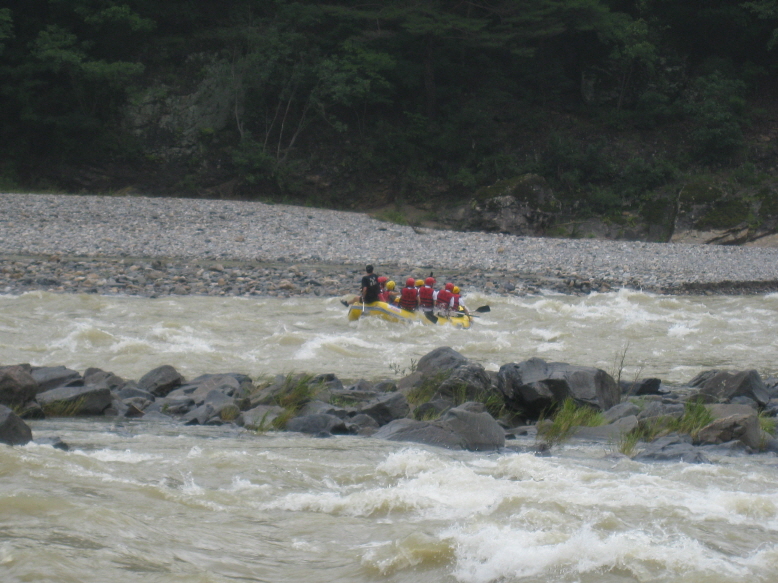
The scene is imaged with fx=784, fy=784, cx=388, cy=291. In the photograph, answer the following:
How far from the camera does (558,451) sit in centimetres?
542

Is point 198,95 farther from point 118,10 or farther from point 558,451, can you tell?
point 558,451

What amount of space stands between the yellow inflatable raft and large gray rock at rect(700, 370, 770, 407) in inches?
170

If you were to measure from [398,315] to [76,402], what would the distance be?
555 cm

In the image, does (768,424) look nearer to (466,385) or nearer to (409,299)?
(466,385)

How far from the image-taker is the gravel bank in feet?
43.8

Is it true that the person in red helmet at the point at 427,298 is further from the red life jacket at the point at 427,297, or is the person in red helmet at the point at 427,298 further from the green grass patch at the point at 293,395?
the green grass patch at the point at 293,395

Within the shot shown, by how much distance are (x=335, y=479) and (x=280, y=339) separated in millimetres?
5242

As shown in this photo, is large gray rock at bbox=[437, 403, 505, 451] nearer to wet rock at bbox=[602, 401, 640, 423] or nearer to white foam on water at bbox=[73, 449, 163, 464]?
wet rock at bbox=[602, 401, 640, 423]

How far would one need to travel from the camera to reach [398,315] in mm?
11039

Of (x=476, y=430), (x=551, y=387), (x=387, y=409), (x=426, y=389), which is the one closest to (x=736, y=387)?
(x=551, y=387)

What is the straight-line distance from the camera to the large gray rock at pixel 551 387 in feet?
21.6

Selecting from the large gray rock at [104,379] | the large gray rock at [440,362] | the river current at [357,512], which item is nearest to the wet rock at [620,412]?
the river current at [357,512]

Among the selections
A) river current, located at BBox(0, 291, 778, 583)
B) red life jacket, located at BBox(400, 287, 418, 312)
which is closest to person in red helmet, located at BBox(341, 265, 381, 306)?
red life jacket, located at BBox(400, 287, 418, 312)

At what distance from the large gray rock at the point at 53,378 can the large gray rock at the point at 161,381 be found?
1.89 feet
